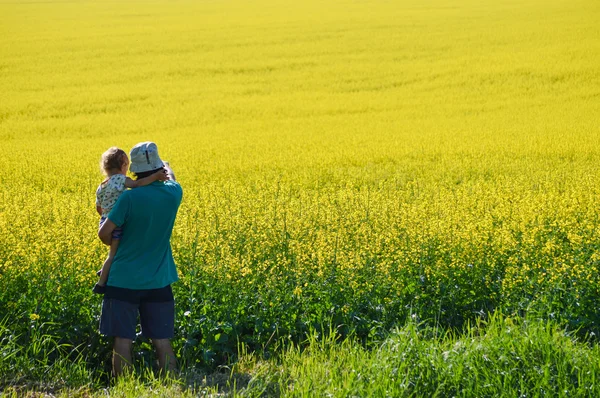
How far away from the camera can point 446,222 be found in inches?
270

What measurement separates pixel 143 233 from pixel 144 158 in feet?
1.53

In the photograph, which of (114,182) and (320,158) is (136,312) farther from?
(320,158)

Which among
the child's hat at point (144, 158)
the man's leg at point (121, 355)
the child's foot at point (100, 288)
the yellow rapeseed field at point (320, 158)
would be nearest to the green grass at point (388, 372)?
the man's leg at point (121, 355)

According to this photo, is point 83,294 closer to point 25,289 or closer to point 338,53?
point 25,289

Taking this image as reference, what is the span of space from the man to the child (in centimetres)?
4

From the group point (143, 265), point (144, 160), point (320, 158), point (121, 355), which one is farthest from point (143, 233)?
point (320, 158)

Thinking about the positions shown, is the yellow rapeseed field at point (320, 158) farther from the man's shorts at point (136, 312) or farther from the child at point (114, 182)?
the child at point (114, 182)

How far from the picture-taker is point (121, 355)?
14.7 ft

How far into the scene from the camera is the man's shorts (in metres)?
4.42

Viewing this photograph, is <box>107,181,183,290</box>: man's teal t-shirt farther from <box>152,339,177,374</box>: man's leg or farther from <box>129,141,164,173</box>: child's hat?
<box>152,339,177,374</box>: man's leg

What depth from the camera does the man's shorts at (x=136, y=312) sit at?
442 cm

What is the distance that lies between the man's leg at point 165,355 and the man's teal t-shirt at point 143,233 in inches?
15.8

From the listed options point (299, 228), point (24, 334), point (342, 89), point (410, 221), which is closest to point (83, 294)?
point (24, 334)

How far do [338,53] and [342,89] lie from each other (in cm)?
578
